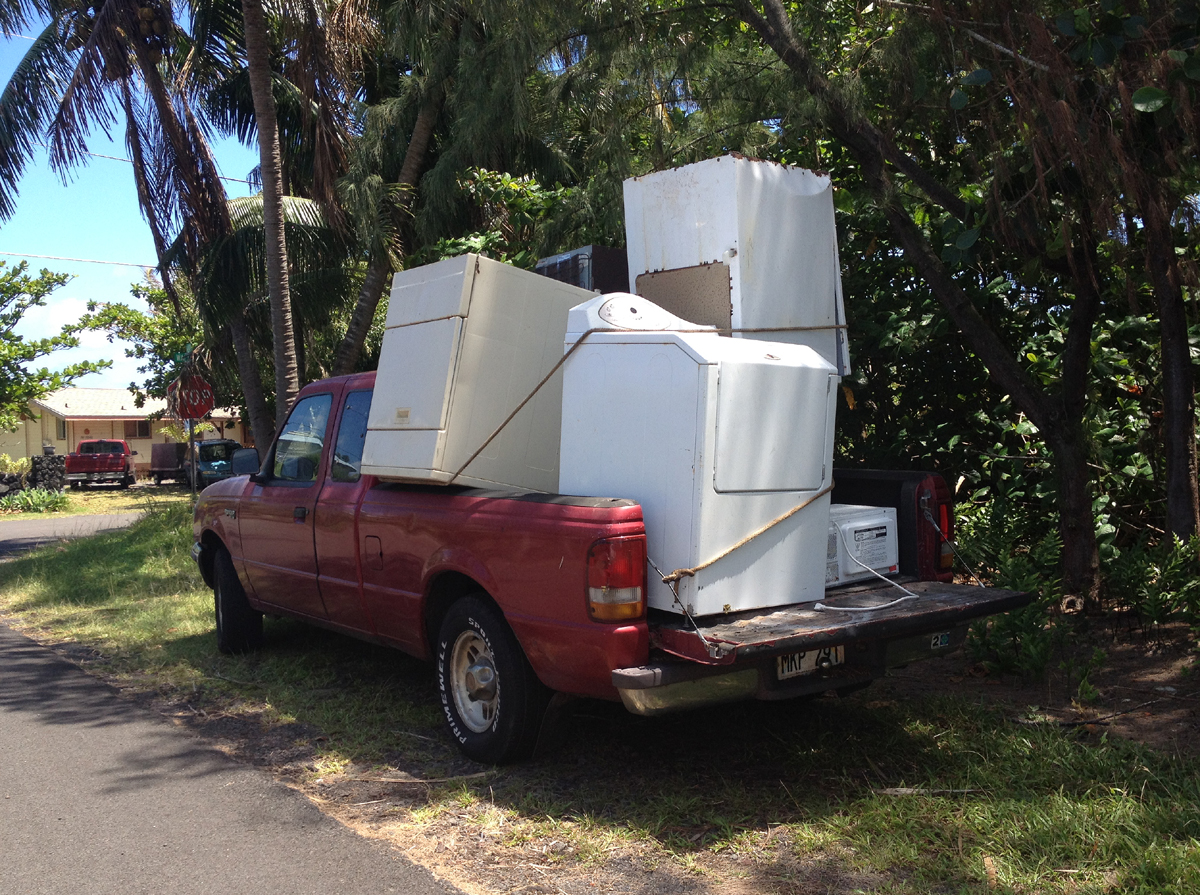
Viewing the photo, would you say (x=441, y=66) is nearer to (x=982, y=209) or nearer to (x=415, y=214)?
(x=415, y=214)

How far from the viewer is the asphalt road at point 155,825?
12.6 ft

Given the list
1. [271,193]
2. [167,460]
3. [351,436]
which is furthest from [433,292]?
[167,460]

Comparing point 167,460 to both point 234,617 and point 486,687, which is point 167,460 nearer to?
point 234,617

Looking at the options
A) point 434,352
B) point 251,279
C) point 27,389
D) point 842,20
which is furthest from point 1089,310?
point 27,389

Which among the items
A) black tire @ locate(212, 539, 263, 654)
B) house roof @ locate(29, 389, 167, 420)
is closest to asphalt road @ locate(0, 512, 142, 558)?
black tire @ locate(212, 539, 263, 654)

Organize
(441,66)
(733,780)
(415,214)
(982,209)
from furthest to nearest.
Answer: (415,214)
(441,66)
(982,209)
(733,780)

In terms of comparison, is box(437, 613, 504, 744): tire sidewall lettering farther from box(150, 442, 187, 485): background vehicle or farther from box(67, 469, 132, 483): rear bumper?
box(150, 442, 187, 485): background vehicle

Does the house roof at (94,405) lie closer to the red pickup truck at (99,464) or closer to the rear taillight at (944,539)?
the red pickup truck at (99,464)

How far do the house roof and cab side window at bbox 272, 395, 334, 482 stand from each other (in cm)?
3766

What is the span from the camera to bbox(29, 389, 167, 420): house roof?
4300cm

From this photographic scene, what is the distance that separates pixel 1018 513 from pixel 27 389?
2523 cm

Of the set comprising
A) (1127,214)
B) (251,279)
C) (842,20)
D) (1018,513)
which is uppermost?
(842,20)

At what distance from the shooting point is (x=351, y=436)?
617 cm

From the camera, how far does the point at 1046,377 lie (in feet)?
25.1
